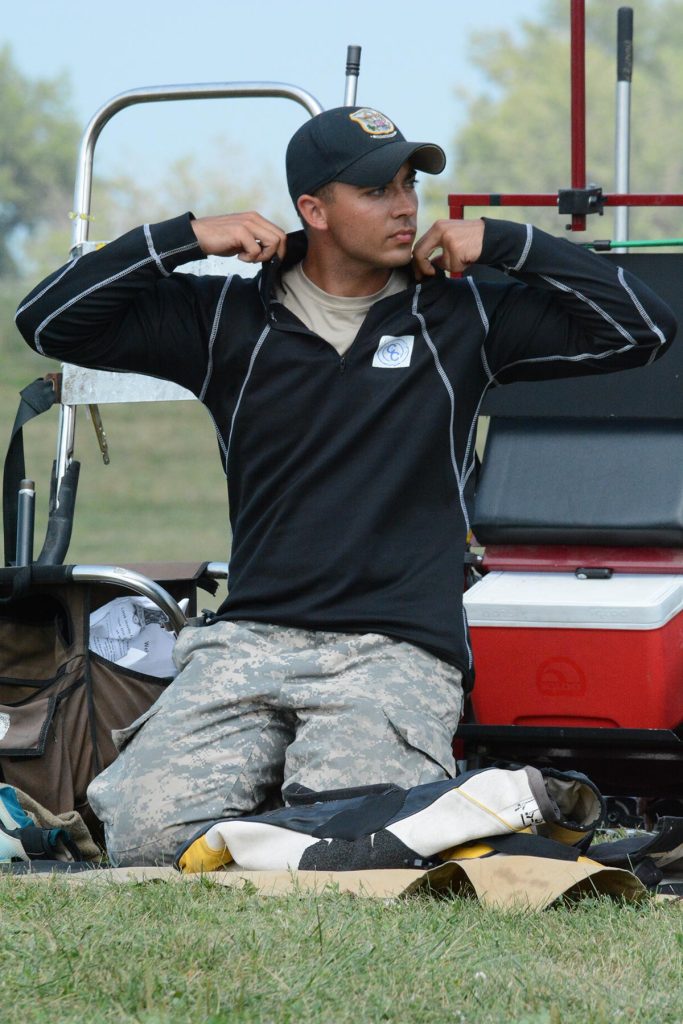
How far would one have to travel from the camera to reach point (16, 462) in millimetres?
4156

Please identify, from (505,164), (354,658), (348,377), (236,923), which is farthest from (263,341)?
(505,164)

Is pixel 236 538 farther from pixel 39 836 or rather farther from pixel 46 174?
pixel 46 174

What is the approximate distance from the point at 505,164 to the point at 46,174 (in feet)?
46.0

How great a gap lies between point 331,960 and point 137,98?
3091 millimetres

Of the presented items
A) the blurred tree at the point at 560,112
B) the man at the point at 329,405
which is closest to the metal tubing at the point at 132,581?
the man at the point at 329,405

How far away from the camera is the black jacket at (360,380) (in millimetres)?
3480

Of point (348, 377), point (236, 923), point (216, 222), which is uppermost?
point (216, 222)

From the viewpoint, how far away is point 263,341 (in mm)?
3594

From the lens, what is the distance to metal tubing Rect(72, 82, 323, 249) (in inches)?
181

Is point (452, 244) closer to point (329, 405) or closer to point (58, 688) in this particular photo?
point (329, 405)

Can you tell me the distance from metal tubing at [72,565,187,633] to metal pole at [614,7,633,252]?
1.71m

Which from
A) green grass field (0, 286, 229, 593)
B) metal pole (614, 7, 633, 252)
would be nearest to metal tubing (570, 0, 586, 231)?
metal pole (614, 7, 633, 252)

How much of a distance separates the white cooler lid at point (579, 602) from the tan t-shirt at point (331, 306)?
27.0 inches

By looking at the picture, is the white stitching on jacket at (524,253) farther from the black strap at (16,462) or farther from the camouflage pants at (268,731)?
the black strap at (16,462)
